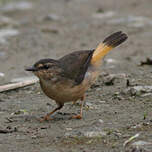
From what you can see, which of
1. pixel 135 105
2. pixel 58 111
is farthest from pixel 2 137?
pixel 135 105

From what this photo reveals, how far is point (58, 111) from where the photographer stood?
23.1ft

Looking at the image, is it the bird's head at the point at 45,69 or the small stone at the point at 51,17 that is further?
the small stone at the point at 51,17

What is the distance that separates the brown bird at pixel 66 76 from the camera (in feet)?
21.2

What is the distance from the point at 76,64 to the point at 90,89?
3.67ft

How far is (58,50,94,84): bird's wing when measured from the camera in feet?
22.1

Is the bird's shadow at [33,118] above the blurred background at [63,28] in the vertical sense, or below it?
below

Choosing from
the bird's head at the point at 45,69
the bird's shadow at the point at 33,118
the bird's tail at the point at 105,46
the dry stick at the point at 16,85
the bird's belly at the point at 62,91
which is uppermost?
the bird's tail at the point at 105,46

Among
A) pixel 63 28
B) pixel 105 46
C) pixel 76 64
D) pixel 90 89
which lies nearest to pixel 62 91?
pixel 76 64

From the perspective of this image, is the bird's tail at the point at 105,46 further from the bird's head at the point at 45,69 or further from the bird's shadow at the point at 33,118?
the bird's shadow at the point at 33,118

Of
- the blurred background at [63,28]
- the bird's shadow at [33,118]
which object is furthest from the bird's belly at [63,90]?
the blurred background at [63,28]

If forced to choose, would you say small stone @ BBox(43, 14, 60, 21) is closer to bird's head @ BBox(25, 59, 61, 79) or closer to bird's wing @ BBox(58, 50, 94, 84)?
bird's wing @ BBox(58, 50, 94, 84)

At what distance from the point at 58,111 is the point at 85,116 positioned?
23.9 inches

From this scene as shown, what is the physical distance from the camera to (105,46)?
24.9ft

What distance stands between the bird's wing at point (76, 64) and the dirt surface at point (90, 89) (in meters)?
0.51
